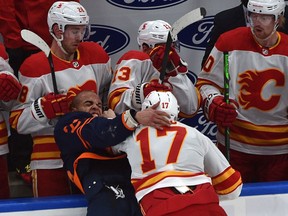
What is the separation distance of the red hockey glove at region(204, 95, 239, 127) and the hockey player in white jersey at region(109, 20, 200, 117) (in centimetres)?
12

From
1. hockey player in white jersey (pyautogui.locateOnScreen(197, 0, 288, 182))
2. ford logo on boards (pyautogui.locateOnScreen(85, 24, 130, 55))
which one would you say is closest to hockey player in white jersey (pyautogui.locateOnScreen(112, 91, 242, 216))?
hockey player in white jersey (pyautogui.locateOnScreen(197, 0, 288, 182))

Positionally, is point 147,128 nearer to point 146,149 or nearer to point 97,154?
point 146,149

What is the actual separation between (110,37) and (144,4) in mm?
261

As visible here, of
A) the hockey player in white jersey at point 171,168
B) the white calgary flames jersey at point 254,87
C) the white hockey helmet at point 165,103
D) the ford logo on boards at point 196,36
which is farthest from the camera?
the ford logo on boards at point 196,36

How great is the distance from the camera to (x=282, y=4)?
3.24 m

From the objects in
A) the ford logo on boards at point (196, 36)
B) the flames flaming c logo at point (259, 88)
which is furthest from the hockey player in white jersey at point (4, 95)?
the ford logo on boards at point (196, 36)

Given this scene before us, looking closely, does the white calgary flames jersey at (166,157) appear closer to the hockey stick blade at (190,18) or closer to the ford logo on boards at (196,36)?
the hockey stick blade at (190,18)

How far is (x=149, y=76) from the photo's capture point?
3.39m

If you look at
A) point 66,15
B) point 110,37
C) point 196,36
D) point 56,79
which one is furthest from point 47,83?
point 196,36

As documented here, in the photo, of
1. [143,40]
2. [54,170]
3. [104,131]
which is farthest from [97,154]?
[143,40]

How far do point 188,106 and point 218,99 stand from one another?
0.54 ft

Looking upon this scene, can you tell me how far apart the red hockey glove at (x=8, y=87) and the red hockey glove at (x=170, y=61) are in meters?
0.59

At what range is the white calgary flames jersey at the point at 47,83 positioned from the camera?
3184mm

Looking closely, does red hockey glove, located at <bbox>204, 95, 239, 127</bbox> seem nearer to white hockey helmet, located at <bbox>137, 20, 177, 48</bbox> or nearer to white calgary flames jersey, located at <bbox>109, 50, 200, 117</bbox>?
white calgary flames jersey, located at <bbox>109, 50, 200, 117</bbox>
